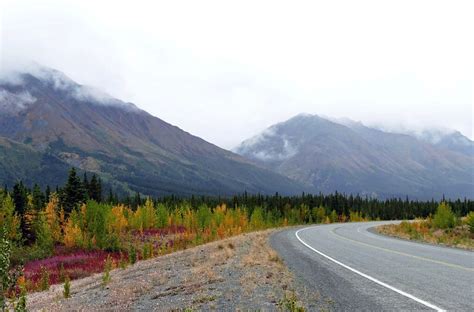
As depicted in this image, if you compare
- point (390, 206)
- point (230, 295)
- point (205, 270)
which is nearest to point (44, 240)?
point (205, 270)

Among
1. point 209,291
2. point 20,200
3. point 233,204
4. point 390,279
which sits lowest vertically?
point 233,204

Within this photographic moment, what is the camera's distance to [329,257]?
727 inches

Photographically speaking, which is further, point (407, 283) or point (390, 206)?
point (390, 206)

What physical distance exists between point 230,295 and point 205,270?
4866mm

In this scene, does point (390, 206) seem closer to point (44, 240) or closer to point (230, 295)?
point (44, 240)

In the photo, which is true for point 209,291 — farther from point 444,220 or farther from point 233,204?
point 233,204

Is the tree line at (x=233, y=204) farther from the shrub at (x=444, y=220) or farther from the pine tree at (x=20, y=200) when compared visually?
the shrub at (x=444, y=220)

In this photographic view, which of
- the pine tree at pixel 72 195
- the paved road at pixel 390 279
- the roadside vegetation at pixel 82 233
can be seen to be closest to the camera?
the paved road at pixel 390 279

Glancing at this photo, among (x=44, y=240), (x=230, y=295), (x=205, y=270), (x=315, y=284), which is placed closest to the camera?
(x=230, y=295)

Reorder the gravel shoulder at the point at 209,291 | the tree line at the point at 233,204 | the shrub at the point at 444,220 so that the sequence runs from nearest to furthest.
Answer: the gravel shoulder at the point at 209,291, the shrub at the point at 444,220, the tree line at the point at 233,204

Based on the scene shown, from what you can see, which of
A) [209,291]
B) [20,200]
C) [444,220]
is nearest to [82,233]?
[20,200]

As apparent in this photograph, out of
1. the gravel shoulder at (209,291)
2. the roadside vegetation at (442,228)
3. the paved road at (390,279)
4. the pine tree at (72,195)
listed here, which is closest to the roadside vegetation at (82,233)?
the pine tree at (72,195)

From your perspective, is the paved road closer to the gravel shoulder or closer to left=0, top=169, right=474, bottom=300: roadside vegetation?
the gravel shoulder

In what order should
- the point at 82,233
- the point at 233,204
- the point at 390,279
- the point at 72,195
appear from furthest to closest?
the point at 233,204
the point at 72,195
the point at 82,233
the point at 390,279
